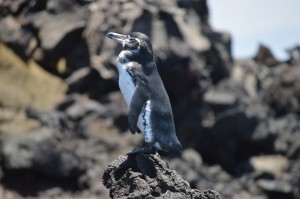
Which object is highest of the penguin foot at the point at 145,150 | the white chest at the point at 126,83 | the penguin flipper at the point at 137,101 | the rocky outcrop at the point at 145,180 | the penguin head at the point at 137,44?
the penguin head at the point at 137,44

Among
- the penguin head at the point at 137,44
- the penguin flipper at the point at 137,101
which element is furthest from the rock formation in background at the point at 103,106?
the penguin flipper at the point at 137,101

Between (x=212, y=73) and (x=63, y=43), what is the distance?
9121 mm

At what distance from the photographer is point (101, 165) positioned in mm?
23766

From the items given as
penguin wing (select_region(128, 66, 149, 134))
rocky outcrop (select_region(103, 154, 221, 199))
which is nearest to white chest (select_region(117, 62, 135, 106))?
penguin wing (select_region(128, 66, 149, 134))

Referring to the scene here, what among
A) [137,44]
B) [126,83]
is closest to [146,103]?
[126,83]

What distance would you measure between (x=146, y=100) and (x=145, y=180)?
46.0 inches

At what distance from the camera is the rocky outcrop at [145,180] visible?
990cm

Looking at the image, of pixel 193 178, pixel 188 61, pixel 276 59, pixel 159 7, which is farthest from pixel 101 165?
pixel 276 59

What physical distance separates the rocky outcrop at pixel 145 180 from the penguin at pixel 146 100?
0.20m

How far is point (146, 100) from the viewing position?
33.7 feet

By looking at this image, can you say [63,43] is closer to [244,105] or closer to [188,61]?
[188,61]

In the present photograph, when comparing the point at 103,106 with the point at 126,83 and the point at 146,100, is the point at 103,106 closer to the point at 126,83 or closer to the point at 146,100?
the point at 126,83

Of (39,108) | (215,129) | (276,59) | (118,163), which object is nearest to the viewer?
(118,163)

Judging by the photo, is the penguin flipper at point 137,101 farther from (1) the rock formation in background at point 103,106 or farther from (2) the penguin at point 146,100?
(1) the rock formation in background at point 103,106
